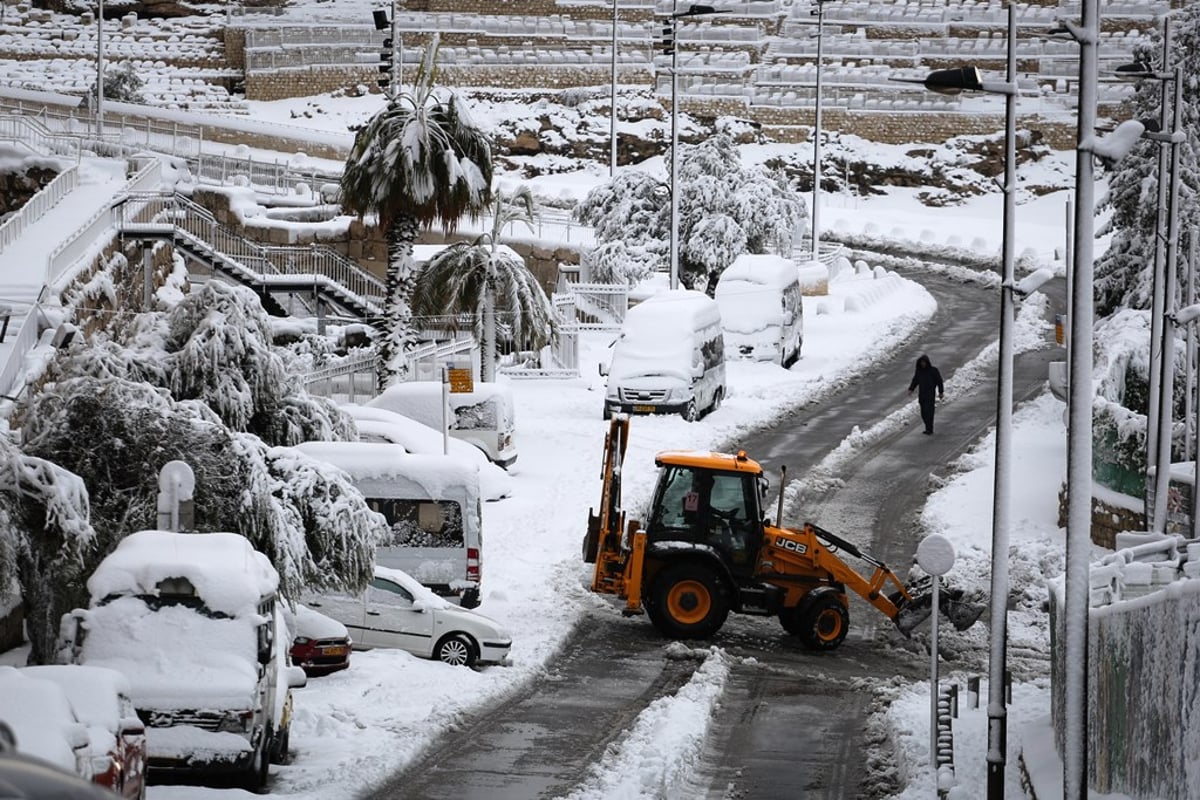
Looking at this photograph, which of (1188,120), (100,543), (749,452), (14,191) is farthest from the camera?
(14,191)

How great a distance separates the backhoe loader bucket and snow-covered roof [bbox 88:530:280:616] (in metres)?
8.60

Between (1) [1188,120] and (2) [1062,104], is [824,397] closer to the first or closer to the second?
(1) [1188,120]

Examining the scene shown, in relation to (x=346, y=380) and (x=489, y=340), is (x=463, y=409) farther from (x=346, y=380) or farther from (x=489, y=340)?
(x=489, y=340)

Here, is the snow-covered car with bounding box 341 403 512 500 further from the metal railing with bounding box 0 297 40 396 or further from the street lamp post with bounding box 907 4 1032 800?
the street lamp post with bounding box 907 4 1032 800

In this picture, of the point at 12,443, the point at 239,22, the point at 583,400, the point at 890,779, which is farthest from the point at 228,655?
the point at 239,22

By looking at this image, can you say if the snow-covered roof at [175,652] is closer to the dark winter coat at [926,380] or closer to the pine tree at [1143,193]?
the dark winter coat at [926,380]

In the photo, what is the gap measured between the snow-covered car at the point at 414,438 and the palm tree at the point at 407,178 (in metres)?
5.04

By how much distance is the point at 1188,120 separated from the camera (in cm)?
4309

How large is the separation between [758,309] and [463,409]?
13.9 m

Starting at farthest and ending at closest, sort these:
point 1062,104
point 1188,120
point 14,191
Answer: point 1062,104 < point 14,191 < point 1188,120

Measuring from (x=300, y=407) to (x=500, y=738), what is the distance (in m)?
6.06

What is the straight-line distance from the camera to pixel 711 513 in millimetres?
21688

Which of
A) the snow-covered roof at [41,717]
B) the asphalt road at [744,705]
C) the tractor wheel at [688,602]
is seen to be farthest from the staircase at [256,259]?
the snow-covered roof at [41,717]

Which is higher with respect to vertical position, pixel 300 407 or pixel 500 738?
pixel 300 407
